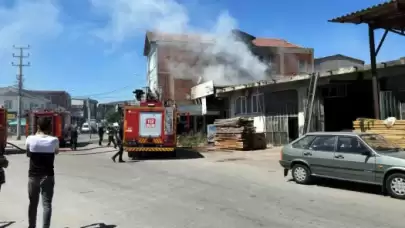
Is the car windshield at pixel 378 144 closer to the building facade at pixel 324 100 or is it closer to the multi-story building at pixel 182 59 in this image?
the building facade at pixel 324 100

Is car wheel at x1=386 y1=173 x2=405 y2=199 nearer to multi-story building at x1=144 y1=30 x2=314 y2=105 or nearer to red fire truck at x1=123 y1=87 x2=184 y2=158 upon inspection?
red fire truck at x1=123 y1=87 x2=184 y2=158

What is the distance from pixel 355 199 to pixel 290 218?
8.66 ft

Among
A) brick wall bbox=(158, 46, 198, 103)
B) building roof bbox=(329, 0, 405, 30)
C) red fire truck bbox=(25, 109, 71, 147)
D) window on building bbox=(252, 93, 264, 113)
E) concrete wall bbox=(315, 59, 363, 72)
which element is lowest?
red fire truck bbox=(25, 109, 71, 147)

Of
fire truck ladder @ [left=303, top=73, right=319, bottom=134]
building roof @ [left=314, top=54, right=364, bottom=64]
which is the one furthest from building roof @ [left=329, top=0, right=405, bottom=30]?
building roof @ [left=314, top=54, right=364, bottom=64]

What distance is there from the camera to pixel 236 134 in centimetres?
2355

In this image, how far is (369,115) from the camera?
2269 cm

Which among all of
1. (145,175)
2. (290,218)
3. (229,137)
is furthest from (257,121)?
(290,218)

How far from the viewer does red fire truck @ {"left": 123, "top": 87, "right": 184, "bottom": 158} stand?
19.1 metres

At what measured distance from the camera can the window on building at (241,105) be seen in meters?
29.1

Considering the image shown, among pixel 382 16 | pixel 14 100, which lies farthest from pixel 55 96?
pixel 382 16

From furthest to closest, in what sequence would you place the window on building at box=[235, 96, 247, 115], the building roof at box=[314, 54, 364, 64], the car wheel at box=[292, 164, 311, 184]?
the building roof at box=[314, 54, 364, 64]
the window on building at box=[235, 96, 247, 115]
the car wheel at box=[292, 164, 311, 184]

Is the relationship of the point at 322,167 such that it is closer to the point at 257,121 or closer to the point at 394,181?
the point at 394,181

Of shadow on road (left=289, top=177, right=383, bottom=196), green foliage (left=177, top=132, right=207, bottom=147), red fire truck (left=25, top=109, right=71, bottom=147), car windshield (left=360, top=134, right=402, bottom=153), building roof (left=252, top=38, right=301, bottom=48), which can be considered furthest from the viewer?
building roof (left=252, top=38, right=301, bottom=48)

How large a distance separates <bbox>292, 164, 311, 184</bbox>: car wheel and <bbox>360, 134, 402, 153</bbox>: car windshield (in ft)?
5.56
